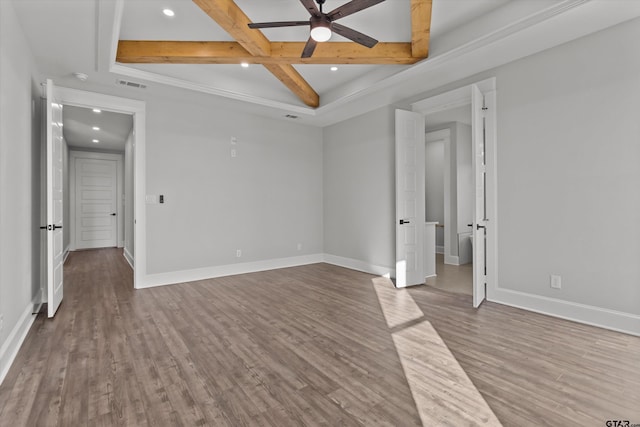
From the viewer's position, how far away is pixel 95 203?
339 inches

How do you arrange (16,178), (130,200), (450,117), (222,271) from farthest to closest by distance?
1. (130,200)
2. (450,117)
3. (222,271)
4. (16,178)

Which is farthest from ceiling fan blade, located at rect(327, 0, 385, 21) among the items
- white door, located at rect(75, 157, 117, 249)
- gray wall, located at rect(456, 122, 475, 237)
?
white door, located at rect(75, 157, 117, 249)

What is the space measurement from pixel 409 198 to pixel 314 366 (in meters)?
3.02

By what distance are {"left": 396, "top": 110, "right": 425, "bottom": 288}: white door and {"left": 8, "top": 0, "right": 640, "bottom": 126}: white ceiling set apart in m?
0.56

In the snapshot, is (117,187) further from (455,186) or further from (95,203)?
(455,186)

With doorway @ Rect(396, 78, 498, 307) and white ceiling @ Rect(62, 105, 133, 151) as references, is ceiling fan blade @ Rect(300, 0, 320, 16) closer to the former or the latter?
doorway @ Rect(396, 78, 498, 307)

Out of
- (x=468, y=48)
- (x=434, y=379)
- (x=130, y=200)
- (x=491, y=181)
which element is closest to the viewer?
(x=434, y=379)

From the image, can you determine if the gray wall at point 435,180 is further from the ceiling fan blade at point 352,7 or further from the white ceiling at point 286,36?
the ceiling fan blade at point 352,7

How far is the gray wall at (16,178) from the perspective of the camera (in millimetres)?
2322

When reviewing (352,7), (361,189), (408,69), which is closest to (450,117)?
(361,189)

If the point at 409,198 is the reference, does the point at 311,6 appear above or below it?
above

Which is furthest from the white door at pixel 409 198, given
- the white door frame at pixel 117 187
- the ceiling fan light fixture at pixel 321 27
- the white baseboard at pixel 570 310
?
the white door frame at pixel 117 187

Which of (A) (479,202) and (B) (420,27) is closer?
(B) (420,27)

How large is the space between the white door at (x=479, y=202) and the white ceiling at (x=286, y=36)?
52 cm
